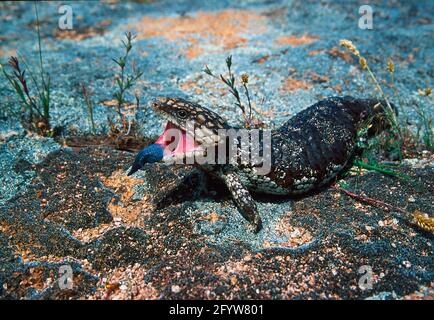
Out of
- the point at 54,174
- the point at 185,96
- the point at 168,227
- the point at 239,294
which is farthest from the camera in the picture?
the point at 185,96

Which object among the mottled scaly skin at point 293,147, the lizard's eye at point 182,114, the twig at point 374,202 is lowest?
the twig at point 374,202

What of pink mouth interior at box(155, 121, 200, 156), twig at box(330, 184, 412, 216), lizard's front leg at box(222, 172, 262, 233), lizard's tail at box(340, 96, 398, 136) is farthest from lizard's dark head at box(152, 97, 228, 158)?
lizard's tail at box(340, 96, 398, 136)

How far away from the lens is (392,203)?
3.70 metres

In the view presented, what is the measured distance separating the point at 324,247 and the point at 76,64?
4700 millimetres

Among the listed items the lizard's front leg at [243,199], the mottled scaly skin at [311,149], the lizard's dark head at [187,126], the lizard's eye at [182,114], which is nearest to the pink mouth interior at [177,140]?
the lizard's dark head at [187,126]

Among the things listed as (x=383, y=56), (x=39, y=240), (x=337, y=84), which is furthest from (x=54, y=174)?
(x=383, y=56)

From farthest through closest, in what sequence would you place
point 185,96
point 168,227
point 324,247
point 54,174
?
point 185,96
point 54,174
point 168,227
point 324,247

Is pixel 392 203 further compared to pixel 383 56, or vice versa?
pixel 383 56

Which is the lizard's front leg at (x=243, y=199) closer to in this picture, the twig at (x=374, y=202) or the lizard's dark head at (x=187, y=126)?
the lizard's dark head at (x=187, y=126)

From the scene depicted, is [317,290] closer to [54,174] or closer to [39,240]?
[39,240]

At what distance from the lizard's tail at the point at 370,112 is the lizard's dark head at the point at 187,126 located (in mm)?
1664

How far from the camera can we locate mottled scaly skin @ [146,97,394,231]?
11.5 ft

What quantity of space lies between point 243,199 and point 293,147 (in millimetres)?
736

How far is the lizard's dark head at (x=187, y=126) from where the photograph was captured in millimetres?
3490
